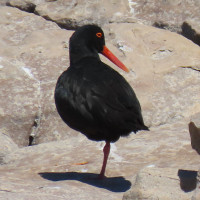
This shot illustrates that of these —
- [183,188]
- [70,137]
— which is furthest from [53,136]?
[183,188]

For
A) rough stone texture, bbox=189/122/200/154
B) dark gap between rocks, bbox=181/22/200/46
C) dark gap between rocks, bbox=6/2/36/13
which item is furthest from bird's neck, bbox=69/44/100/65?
dark gap between rocks, bbox=6/2/36/13

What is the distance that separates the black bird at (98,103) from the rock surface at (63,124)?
0.41 m

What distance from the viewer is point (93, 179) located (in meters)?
6.46

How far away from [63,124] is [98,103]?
7.09ft

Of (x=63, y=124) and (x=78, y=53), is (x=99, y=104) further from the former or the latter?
(x=63, y=124)

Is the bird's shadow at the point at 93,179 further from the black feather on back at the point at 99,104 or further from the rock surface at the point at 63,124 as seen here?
the black feather on back at the point at 99,104

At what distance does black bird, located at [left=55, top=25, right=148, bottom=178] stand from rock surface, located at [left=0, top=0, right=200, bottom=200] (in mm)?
406

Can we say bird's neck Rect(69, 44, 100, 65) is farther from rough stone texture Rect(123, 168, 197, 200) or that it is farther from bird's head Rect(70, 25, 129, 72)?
rough stone texture Rect(123, 168, 197, 200)

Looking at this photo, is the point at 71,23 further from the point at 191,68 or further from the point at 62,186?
the point at 62,186

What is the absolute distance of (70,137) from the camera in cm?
829

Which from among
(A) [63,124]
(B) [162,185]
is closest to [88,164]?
(A) [63,124]

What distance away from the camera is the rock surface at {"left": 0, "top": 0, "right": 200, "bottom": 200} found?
6.32m

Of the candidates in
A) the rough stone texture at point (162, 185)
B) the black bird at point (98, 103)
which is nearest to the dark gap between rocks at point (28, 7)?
the black bird at point (98, 103)

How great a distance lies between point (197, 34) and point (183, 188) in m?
4.78
